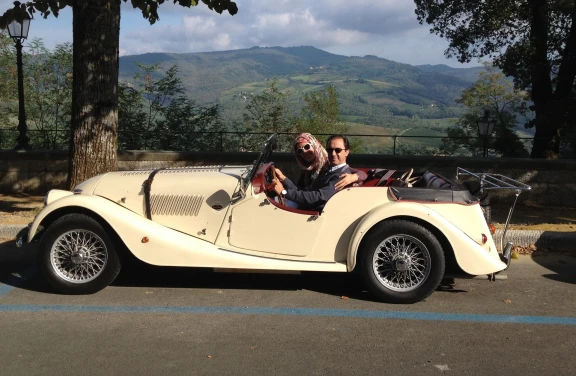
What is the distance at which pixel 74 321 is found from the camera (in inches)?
185

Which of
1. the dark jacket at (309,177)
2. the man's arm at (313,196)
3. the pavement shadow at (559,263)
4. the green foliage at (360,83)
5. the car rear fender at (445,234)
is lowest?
the pavement shadow at (559,263)

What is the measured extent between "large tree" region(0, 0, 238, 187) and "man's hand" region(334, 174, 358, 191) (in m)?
3.73

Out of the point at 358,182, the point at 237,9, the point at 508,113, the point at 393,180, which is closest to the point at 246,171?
the point at 358,182

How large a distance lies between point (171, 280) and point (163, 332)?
142cm

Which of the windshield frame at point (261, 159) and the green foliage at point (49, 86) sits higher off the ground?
the green foliage at point (49, 86)

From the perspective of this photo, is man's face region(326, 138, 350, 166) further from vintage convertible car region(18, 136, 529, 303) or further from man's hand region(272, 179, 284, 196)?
man's hand region(272, 179, 284, 196)

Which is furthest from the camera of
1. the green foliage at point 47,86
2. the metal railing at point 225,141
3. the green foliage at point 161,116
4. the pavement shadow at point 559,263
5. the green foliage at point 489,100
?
the green foliage at point 489,100

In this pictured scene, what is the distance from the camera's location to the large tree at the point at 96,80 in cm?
785

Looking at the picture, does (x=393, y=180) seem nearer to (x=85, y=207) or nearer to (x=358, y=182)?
(x=358, y=182)

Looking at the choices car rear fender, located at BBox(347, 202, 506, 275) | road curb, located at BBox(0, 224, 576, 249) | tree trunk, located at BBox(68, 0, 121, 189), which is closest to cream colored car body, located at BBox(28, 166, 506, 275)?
car rear fender, located at BBox(347, 202, 506, 275)

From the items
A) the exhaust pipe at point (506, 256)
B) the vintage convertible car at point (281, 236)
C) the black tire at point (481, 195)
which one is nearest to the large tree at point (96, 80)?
the vintage convertible car at point (281, 236)

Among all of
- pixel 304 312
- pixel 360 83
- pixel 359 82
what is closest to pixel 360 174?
pixel 304 312

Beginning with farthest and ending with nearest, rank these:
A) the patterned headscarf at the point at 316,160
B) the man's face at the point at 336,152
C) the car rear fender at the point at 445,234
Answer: the patterned headscarf at the point at 316,160 → the man's face at the point at 336,152 → the car rear fender at the point at 445,234

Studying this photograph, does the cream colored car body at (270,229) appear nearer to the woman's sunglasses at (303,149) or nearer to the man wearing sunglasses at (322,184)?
the man wearing sunglasses at (322,184)
